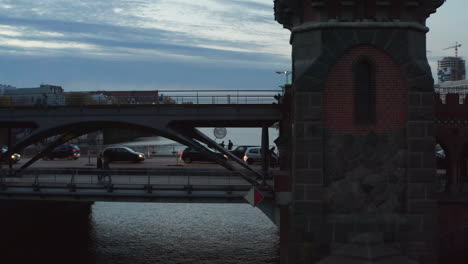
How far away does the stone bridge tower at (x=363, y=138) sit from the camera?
1642 cm

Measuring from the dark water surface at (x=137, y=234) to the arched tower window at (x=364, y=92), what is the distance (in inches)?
404

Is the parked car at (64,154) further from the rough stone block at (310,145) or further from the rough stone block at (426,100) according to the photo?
the rough stone block at (426,100)

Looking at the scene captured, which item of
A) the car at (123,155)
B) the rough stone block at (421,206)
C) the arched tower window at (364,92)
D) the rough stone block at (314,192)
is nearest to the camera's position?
the rough stone block at (421,206)

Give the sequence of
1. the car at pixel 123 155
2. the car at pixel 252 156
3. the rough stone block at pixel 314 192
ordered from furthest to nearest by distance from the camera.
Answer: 1. the car at pixel 123 155
2. the car at pixel 252 156
3. the rough stone block at pixel 314 192

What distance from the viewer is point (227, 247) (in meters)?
25.7

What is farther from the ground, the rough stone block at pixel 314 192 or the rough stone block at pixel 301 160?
the rough stone block at pixel 301 160

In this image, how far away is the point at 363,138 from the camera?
16.5 meters

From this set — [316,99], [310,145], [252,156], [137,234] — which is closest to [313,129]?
[310,145]

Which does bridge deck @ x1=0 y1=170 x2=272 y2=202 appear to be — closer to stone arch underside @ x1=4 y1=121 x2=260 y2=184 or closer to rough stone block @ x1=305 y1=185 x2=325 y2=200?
stone arch underside @ x1=4 y1=121 x2=260 y2=184

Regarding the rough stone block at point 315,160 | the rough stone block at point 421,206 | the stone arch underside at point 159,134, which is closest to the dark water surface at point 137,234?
the stone arch underside at point 159,134

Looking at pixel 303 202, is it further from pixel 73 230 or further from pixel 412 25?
pixel 73 230

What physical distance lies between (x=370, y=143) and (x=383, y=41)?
3.63 metres

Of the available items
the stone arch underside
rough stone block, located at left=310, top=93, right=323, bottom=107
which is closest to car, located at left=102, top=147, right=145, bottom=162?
the stone arch underside

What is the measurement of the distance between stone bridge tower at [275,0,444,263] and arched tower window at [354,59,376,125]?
4cm
